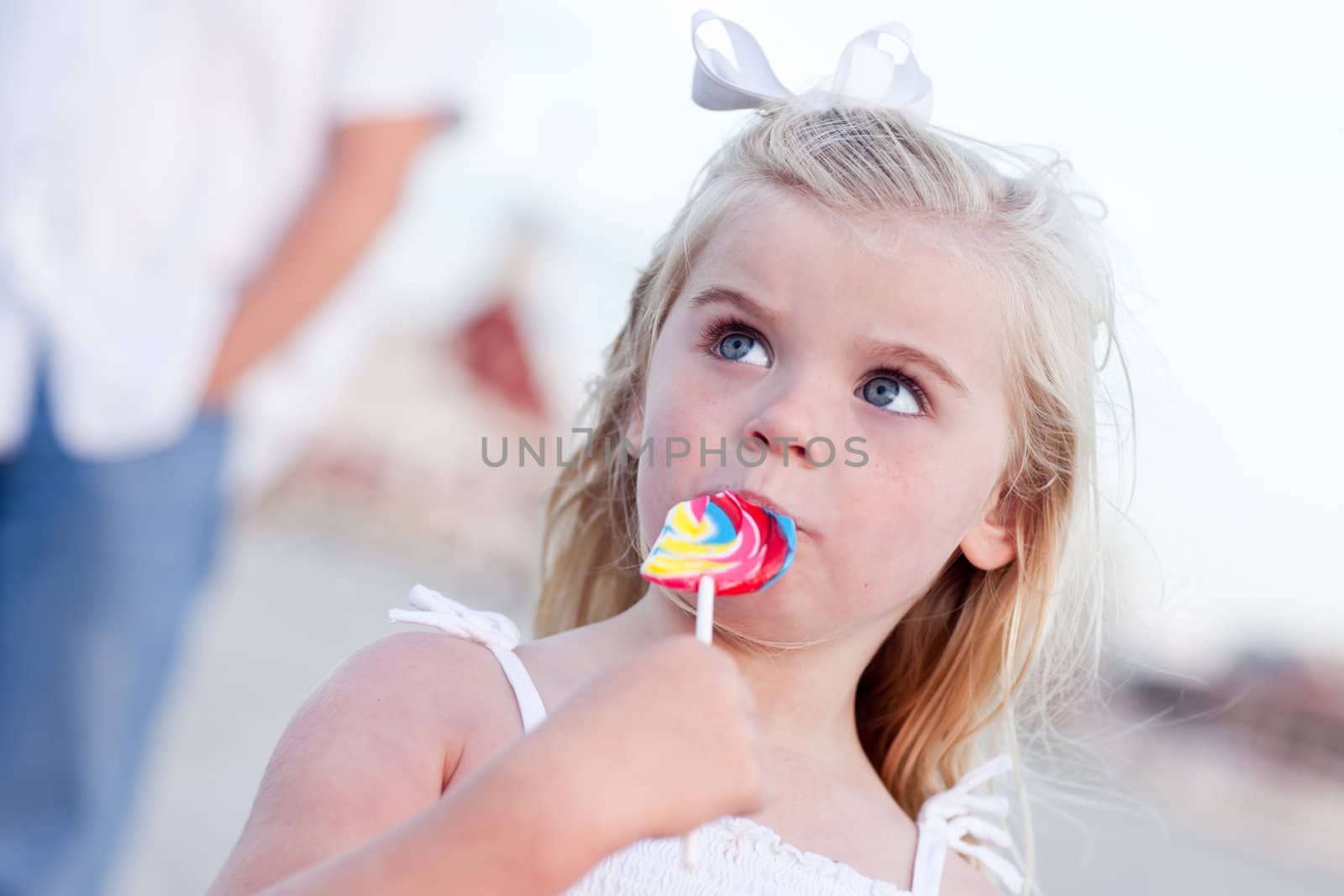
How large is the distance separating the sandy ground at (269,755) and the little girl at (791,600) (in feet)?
1.71

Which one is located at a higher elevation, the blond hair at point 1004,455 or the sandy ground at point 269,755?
the blond hair at point 1004,455

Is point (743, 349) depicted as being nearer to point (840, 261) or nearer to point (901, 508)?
point (840, 261)

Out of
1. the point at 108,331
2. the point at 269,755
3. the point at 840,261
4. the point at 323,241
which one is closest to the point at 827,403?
the point at 840,261

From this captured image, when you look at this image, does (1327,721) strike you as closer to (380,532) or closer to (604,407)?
(380,532)

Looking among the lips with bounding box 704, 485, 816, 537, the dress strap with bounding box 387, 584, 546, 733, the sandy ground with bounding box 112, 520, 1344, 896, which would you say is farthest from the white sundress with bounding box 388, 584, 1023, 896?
the sandy ground with bounding box 112, 520, 1344, 896

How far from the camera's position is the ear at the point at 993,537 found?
1901mm

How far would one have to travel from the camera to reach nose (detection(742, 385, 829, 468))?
150 cm

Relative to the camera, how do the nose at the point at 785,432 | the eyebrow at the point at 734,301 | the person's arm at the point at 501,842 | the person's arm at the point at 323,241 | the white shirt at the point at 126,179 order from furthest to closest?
the person's arm at the point at 323,241
the white shirt at the point at 126,179
the eyebrow at the point at 734,301
the nose at the point at 785,432
the person's arm at the point at 501,842

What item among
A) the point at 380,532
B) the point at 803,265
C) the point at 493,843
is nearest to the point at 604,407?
the point at 803,265

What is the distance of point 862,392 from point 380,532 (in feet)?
31.3

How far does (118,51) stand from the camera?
2549 mm

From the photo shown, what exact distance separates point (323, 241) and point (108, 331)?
1.46ft

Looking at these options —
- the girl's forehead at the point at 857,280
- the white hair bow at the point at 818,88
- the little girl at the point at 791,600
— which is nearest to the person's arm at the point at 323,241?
the little girl at the point at 791,600

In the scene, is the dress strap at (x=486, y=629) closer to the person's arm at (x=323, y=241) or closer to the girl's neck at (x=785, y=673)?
the girl's neck at (x=785, y=673)
